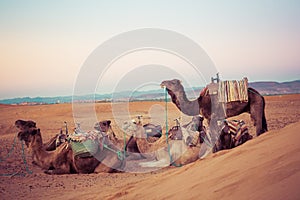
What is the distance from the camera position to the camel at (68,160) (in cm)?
888

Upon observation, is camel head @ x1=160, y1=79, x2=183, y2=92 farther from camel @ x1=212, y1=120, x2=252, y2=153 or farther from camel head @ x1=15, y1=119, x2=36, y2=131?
camel head @ x1=15, y1=119, x2=36, y2=131

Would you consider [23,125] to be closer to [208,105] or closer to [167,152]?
[167,152]

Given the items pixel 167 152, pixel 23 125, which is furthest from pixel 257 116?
pixel 23 125

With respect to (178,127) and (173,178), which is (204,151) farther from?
(173,178)

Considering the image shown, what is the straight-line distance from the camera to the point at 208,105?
478 inches

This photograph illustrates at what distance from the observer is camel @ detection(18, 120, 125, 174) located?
8.88m

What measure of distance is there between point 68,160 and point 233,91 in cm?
600

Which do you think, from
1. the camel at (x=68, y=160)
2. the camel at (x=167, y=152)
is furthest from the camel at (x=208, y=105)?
the camel at (x=68, y=160)

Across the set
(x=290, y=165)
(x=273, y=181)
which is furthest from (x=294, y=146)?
(x=273, y=181)

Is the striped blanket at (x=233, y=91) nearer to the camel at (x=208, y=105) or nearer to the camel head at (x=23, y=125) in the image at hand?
the camel at (x=208, y=105)

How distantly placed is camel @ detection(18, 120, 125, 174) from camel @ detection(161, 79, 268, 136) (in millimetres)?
3511

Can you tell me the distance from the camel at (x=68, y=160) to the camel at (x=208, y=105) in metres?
3.51

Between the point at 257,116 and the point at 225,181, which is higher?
the point at 257,116

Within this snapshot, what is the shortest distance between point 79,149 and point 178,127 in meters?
2.80
